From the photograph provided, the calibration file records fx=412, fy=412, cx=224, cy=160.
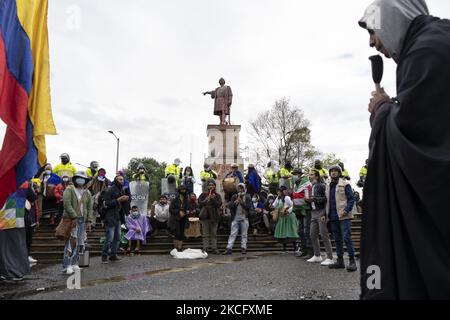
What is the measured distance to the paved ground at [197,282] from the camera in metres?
6.18

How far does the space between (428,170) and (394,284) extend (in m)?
0.59

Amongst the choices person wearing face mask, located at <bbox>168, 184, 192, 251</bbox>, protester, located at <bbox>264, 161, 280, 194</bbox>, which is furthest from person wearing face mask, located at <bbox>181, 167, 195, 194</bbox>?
protester, located at <bbox>264, 161, 280, 194</bbox>

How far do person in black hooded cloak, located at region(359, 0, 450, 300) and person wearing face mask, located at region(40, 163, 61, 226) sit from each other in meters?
14.5

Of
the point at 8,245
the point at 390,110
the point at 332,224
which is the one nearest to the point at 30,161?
the point at 8,245

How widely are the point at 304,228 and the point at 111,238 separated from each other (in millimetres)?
5211

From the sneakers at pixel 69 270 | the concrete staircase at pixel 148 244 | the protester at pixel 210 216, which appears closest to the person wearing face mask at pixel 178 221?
the protester at pixel 210 216

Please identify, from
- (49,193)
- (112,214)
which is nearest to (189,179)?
(49,193)

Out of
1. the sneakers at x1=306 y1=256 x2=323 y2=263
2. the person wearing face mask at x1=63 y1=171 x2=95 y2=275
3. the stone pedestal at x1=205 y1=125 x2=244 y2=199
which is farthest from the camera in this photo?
the stone pedestal at x1=205 y1=125 x2=244 y2=199

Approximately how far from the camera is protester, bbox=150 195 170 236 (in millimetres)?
14445

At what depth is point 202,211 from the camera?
13008 millimetres

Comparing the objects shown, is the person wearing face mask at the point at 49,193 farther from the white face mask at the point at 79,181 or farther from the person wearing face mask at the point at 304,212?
the person wearing face mask at the point at 304,212

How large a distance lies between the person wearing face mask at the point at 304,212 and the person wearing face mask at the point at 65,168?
871 cm

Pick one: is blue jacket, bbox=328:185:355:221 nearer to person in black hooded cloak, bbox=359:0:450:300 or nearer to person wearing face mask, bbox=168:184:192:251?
person wearing face mask, bbox=168:184:192:251

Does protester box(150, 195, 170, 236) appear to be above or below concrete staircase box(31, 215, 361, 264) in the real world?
above
